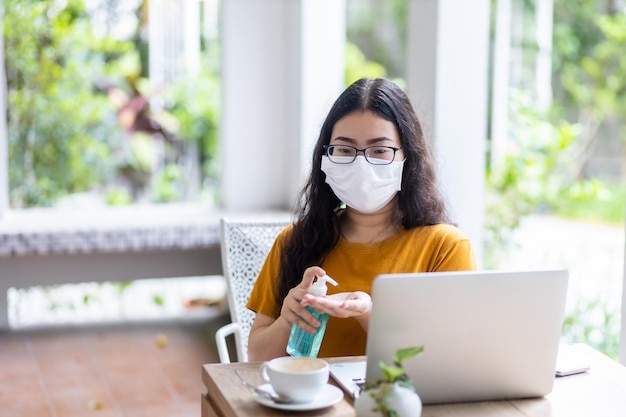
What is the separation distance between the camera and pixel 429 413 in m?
1.28

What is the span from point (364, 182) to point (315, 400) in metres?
0.53

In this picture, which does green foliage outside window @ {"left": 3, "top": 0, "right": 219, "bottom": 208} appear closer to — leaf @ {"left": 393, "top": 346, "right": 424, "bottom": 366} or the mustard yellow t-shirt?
the mustard yellow t-shirt

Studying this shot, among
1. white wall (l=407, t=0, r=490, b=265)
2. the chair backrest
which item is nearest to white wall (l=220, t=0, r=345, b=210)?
white wall (l=407, t=0, r=490, b=265)

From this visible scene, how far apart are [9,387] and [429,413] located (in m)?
2.39

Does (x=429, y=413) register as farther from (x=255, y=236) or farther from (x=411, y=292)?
(x=255, y=236)

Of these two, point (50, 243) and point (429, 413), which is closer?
point (429, 413)

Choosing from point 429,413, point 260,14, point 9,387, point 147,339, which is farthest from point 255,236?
point 260,14

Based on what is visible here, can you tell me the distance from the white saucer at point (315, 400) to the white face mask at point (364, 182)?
47 cm

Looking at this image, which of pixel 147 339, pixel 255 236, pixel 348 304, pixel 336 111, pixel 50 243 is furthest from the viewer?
pixel 147 339

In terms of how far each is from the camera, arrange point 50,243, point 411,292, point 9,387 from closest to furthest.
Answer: point 411,292, point 9,387, point 50,243

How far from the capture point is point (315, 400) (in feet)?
4.20

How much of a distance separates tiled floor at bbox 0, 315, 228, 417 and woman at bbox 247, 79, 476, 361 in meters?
1.40

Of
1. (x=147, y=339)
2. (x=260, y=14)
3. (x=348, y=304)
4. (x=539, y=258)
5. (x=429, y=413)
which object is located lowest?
(x=147, y=339)

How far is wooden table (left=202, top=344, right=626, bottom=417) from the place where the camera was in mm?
1279
